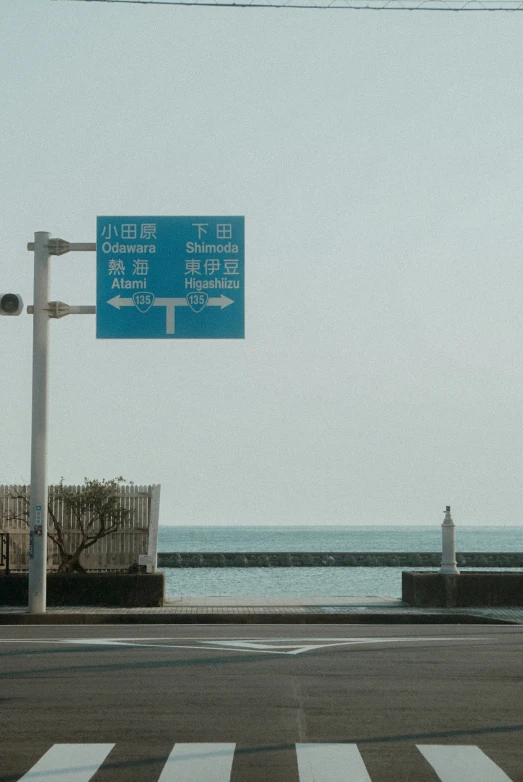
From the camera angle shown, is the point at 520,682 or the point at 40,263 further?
the point at 40,263

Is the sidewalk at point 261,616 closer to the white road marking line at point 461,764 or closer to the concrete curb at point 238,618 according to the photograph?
the concrete curb at point 238,618

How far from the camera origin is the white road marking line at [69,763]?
6.61 metres

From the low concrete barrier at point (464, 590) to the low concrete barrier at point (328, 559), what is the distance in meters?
68.2

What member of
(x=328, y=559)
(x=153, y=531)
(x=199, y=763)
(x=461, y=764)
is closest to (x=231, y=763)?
(x=199, y=763)

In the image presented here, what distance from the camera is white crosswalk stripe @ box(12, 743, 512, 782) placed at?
6.61 metres

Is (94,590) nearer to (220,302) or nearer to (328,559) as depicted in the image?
(220,302)

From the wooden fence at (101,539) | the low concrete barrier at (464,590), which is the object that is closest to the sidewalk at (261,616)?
the low concrete barrier at (464,590)

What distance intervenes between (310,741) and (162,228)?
13.2 m

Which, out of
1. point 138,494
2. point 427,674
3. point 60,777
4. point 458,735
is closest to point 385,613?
point 138,494

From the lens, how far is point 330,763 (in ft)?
22.9

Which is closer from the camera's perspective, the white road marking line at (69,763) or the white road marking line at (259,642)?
the white road marking line at (69,763)

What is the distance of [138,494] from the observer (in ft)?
72.3

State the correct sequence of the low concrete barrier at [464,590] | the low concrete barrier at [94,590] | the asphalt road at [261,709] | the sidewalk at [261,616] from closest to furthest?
the asphalt road at [261,709]
the sidewalk at [261,616]
the low concrete barrier at [464,590]
the low concrete barrier at [94,590]

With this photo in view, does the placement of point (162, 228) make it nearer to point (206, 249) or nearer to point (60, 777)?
point (206, 249)
